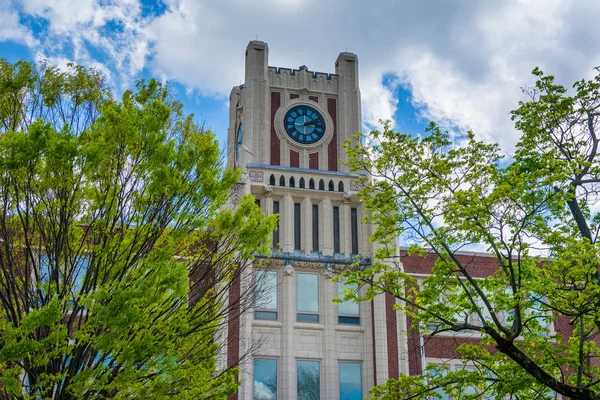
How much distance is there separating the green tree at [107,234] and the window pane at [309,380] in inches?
414

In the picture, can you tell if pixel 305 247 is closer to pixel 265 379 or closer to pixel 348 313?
pixel 348 313

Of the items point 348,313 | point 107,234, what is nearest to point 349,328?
point 348,313

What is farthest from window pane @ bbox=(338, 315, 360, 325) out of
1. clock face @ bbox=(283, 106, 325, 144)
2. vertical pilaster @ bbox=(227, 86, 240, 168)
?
vertical pilaster @ bbox=(227, 86, 240, 168)

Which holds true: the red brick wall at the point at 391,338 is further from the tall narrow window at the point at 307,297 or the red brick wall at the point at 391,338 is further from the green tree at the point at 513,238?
the green tree at the point at 513,238

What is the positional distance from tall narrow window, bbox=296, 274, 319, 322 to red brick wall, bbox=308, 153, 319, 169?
5.02 metres

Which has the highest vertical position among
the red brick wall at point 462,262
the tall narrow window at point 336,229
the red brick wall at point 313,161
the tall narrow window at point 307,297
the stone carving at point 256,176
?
the red brick wall at point 313,161

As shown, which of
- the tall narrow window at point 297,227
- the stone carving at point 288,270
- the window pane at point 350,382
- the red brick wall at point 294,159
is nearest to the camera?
the window pane at point 350,382

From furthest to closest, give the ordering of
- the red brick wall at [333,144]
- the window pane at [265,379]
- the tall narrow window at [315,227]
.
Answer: the red brick wall at [333,144] < the tall narrow window at [315,227] < the window pane at [265,379]

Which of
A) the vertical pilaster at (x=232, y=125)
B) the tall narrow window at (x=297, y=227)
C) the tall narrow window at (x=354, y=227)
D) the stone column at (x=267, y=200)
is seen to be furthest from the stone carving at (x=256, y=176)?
the vertical pilaster at (x=232, y=125)

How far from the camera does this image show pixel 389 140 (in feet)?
52.6

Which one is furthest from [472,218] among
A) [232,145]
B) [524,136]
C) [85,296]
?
[232,145]

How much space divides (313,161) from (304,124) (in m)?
1.75

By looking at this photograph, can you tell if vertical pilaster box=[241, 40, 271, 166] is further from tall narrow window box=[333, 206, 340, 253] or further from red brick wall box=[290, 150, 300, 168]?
tall narrow window box=[333, 206, 340, 253]

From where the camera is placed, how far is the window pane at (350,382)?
990 inches
